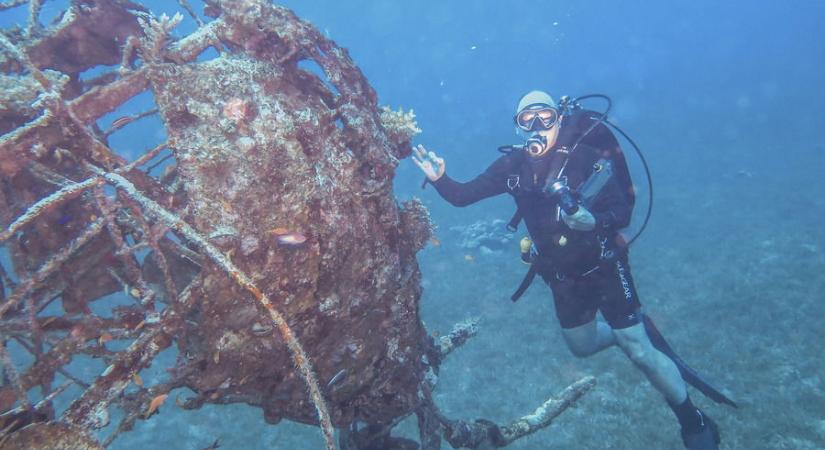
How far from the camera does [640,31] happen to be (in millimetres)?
120375

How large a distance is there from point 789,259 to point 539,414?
12487 mm

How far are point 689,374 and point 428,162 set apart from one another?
5.05 meters

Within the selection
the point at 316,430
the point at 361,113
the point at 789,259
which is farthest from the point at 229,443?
the point at 789,259

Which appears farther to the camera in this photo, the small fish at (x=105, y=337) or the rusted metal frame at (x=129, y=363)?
the small fish at (x=105, y=337)

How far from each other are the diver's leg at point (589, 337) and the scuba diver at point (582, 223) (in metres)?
0.02

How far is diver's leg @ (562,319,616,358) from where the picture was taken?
6703mm

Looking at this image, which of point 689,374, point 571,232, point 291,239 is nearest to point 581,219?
point 571,232

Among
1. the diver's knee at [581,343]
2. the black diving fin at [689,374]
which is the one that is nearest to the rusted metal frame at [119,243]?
the diver's knee at [581,343]

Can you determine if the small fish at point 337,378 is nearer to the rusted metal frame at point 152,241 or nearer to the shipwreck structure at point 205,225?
the shipwreck structure at point 205,225

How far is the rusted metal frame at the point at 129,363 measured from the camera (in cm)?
223

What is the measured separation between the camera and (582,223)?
17.8 ft

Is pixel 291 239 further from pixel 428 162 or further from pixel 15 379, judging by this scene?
pixel 428 162

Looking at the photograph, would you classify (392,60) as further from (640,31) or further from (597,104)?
(597,104)

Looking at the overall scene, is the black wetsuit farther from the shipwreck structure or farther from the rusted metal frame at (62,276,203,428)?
the rusted metal frame at (62,276,203,428)
